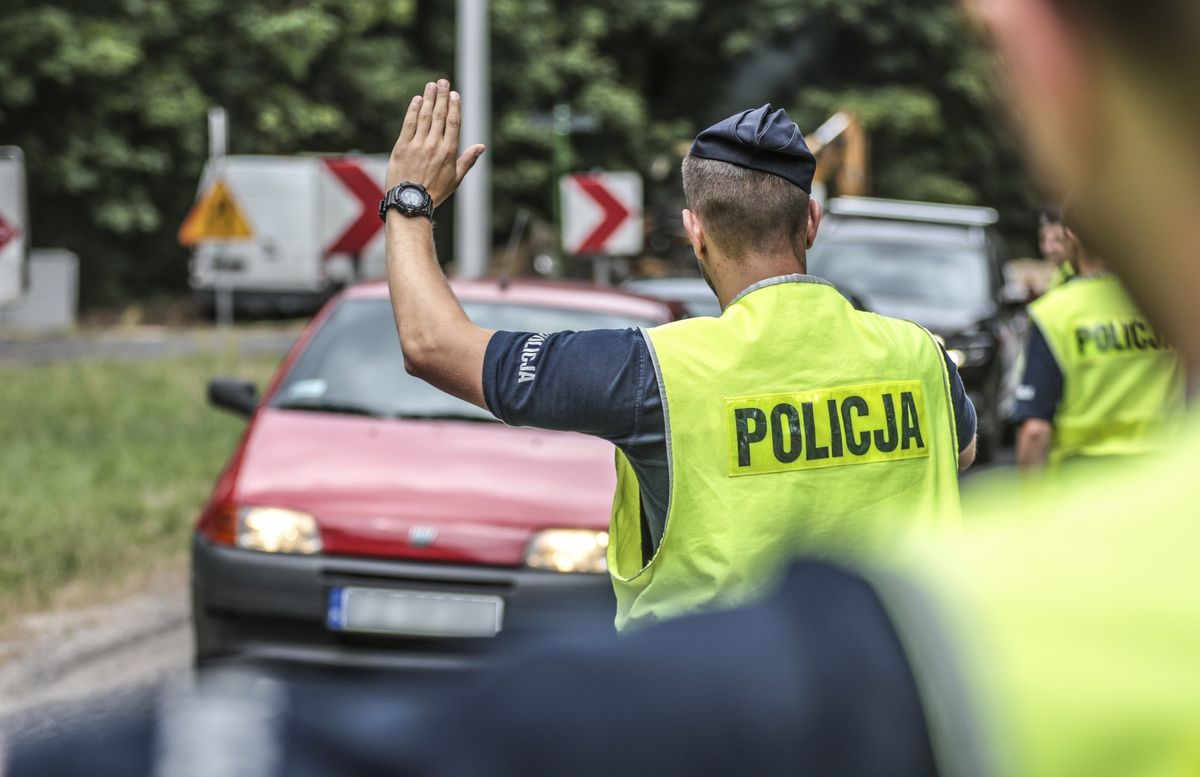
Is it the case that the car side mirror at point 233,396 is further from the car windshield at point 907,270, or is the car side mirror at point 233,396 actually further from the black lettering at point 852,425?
the car windshield at point 907,270

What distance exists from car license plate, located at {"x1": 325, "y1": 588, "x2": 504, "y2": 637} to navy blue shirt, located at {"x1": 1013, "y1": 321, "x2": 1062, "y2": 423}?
176 cm

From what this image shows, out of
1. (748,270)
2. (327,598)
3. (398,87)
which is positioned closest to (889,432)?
(748,270)

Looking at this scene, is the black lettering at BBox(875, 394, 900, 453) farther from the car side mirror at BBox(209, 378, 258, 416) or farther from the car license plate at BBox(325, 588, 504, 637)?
the car side mirror at BBox(209, 378, 258, 416)

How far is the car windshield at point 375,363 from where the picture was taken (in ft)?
20.1

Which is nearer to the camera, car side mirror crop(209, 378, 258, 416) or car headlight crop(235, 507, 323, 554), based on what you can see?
car headlight crop(235, 507, 323, 554)

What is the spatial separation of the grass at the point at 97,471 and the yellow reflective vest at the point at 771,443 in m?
5.26

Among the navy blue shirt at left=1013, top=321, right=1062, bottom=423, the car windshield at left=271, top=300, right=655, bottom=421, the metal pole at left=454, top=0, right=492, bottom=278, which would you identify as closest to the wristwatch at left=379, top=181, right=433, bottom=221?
the navy blue shirt at left=1013, top=321, right=1062, bottom=423

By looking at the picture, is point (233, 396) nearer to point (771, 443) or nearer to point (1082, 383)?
point (1082, 383)

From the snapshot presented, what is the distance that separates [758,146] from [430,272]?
54 centimetres

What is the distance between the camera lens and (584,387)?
2.44 m

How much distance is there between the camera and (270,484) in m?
5.54

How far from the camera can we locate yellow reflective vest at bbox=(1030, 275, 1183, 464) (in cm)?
512

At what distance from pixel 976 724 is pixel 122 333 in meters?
27.5

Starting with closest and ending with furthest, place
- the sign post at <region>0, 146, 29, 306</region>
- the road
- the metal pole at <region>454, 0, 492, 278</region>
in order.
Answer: the sign post at <region>0, 146, 29, 306</region>
the metal pole at <region>454, 0, 492, 278</region>
the road
